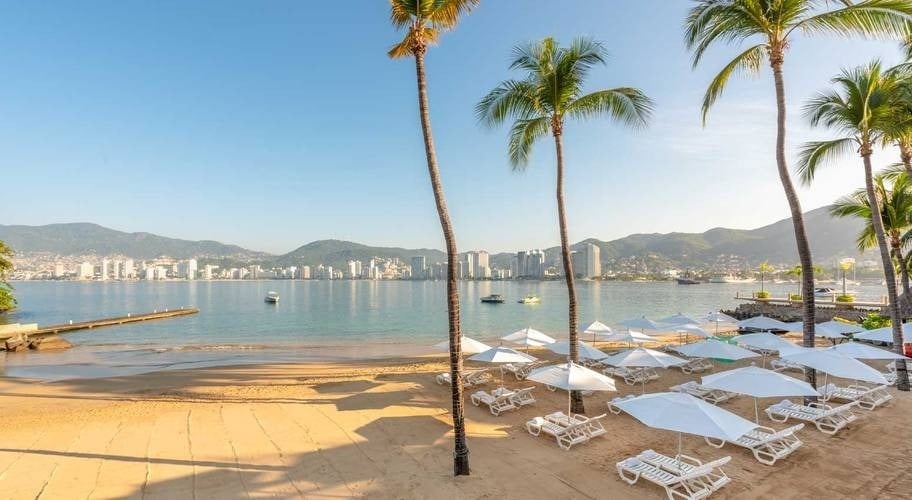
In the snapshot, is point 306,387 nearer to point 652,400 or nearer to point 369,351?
point 652,400

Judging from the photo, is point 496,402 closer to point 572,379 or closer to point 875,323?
point 572,379

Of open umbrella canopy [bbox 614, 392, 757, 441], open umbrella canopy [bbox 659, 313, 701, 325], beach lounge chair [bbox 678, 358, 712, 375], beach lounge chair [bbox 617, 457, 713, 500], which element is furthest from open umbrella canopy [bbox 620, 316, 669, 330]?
open umbrella canopy [bbox 614, 392, 757, 441]

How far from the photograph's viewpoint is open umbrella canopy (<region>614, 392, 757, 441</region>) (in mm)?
5906

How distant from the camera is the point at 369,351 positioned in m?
28.5

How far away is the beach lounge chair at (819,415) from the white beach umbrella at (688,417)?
15.3 feet

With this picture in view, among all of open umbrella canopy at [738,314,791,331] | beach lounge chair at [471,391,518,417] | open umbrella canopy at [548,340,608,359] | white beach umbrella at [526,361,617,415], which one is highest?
white beach umbrella at [526,361,617,415]

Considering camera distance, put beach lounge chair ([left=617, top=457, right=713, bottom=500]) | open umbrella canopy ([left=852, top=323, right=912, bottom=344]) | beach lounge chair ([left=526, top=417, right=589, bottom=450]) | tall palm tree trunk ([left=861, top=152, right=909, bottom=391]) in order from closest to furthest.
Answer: beach lounge chair ([left=617, top=457, right=713, bottom=500]), beach lounge chair ([left=526, top=417, right=589, bottom=450]), tall palm tree trunk ([left=861, top=152, right=909, bottom=391]), open umbrella canopy ([left=852, top=323, right=912, bottom=344])

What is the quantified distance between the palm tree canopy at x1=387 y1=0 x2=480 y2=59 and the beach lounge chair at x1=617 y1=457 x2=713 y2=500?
7920 mm

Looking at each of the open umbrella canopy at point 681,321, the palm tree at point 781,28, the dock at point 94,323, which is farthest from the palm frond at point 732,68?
the dock at point 94,323

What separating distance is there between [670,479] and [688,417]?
1.12m

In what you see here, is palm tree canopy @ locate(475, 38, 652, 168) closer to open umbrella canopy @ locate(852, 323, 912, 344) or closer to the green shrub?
open umbrella canopy @ locate(852, 323, 912, 344)

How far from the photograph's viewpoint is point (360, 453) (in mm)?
8211

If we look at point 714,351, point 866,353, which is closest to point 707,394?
point 714,351

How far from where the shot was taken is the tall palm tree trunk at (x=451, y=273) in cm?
681
